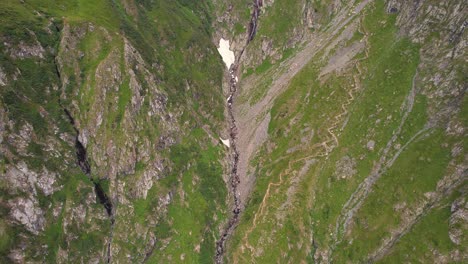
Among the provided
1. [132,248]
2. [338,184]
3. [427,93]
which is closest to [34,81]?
[132,248]

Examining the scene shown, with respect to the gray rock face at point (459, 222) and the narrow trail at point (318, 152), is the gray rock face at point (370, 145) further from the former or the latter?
the gray rock face at point (459, 222)

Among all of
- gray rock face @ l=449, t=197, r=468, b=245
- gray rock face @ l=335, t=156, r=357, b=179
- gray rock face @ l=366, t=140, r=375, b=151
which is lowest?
gray rock face @ l=449, t=197, r=468, b=245

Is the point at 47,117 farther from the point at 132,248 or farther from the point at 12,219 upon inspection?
the point at 132,248

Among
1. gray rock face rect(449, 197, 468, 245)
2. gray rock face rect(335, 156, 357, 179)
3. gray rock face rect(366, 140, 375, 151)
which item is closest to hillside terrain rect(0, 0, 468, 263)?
gray rock face rect(449, 197, 468, 245)

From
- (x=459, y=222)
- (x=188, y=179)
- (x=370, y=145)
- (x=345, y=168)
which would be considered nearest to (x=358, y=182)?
(x=345, y=168)

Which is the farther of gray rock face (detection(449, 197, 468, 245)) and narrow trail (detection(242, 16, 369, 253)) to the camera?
narrow trail (detection(242, 16, 369, 253))

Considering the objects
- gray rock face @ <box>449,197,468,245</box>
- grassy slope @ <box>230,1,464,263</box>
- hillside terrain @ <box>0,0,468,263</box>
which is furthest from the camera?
grassy slope @ <box>230,1,464,263</box>

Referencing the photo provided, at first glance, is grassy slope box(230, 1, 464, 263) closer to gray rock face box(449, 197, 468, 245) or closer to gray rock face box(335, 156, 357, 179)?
gray rock face box(335, 156, 357, 179)

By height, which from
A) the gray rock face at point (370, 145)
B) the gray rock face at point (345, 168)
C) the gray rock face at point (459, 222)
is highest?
the gray rock face at point (370, 145)

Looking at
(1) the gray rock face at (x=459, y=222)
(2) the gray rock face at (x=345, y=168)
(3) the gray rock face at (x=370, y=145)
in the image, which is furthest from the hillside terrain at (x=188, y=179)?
(3) the gray rock face at (x=370, y=145)

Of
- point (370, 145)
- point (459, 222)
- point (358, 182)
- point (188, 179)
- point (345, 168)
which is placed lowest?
point (459, 222)

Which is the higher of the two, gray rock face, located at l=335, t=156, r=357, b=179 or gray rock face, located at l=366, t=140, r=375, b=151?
gray rock face, located at l=366, t=140, r=375, b=151

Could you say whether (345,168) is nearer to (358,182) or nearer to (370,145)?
(358,182)
